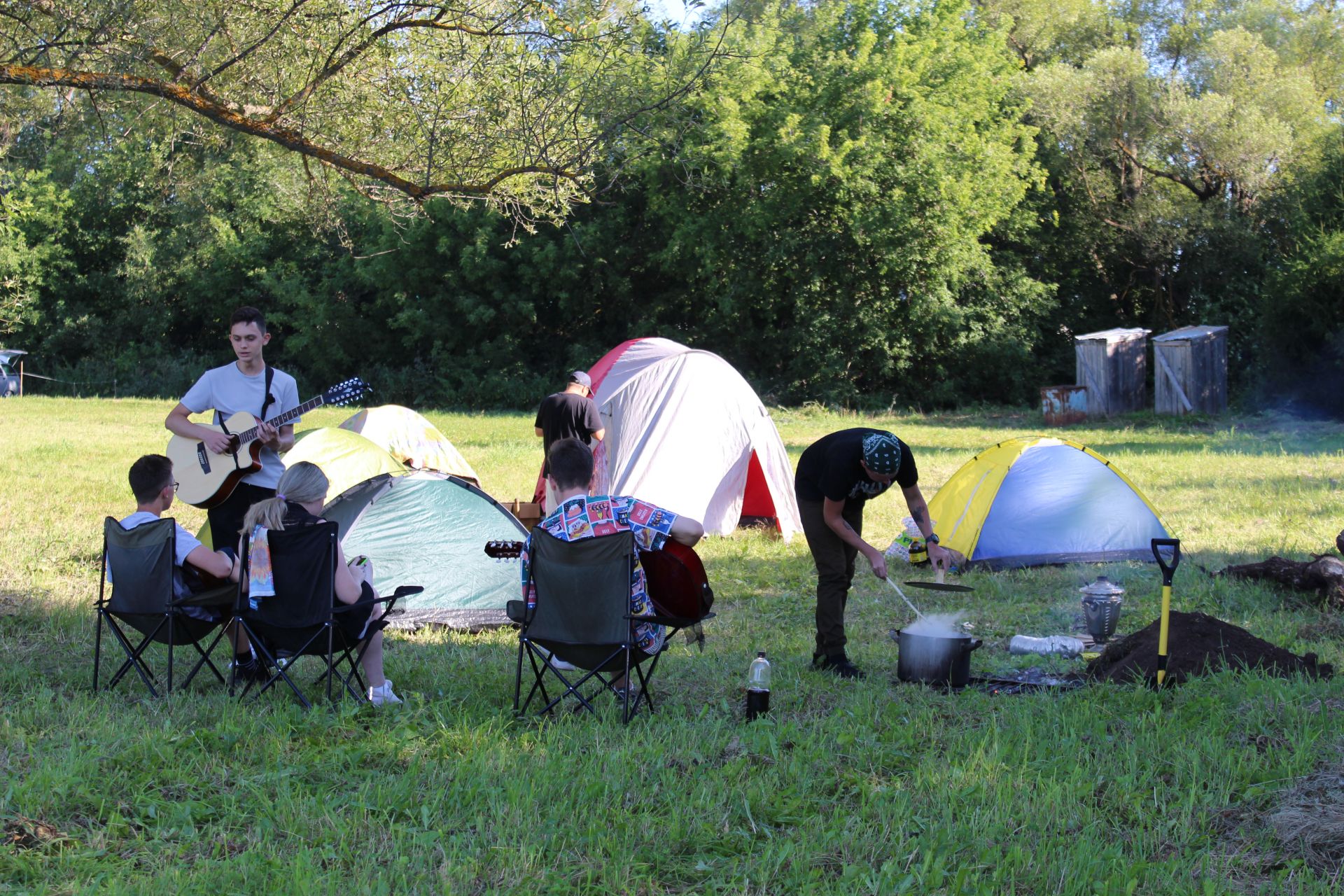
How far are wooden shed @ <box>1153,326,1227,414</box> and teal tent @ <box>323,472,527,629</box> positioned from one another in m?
16.1

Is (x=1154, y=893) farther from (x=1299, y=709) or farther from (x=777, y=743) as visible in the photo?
(x=1299, y=709)

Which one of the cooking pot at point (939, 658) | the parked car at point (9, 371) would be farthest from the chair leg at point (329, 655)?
the parked car at point (9, 371)

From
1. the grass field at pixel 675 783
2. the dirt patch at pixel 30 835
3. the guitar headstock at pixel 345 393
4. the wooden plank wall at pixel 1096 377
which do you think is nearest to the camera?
the grass field at pixel 675 783

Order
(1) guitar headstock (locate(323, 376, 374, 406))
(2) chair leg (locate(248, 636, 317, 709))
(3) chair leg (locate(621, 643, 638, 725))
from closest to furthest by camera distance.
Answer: (3) chair leg (locate(621, 643, 638, 725))
(2) chair leg (locate(248, 636, 317, 709))
(1) guitar headstock (locate(323, 376, 374, 406))

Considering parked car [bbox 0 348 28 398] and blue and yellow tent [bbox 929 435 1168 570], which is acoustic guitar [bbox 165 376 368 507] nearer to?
blue and yellow tent [bbox 929 435 1168 570]

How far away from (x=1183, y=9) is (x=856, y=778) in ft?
91.1

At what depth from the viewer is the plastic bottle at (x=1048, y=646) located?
223 inches

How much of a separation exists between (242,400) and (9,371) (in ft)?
102

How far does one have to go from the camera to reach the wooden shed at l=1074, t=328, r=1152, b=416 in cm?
2020

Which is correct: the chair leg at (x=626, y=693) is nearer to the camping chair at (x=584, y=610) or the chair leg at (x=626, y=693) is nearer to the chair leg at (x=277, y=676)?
the camping chair at (x=584, y=610)

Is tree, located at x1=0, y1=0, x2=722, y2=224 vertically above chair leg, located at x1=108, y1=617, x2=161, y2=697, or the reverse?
tree, located at x1=0, y1=0, x2=722, y2=224

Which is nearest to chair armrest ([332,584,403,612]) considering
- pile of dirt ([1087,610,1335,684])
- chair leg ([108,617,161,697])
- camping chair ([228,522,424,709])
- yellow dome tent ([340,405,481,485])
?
camping chair ([228,522,424,709])

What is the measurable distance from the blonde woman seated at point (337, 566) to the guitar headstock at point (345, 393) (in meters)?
0.83

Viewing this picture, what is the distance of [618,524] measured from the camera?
440cm
